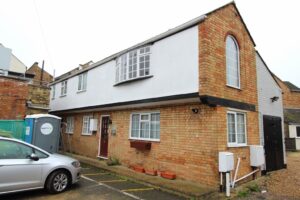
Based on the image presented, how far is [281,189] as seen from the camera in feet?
27.1

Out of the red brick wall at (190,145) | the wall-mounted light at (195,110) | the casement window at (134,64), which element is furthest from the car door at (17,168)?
the casement window at (134,64)

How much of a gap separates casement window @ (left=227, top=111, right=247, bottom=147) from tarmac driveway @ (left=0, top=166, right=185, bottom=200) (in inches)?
129

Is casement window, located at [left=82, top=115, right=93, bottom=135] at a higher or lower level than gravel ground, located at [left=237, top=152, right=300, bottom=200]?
higher

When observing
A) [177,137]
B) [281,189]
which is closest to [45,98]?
[177,137]

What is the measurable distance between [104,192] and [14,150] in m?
2.85

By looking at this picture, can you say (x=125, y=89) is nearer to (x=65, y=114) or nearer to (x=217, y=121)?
(x=217, y=121)

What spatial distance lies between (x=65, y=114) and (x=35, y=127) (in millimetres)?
8480

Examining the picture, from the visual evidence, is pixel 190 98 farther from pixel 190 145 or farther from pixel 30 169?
pixel 30 169

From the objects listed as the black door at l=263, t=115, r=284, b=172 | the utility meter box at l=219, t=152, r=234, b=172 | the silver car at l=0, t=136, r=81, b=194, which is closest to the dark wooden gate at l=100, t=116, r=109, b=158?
the silver car at l=0, t=136, r=81, b=194

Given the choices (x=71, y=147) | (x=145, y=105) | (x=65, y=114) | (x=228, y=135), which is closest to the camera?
(x=228, y=135)

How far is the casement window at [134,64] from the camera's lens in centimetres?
1055

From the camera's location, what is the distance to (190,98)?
823cm

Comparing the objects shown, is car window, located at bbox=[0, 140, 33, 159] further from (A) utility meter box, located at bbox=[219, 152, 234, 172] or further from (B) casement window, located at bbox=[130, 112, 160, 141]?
(A) utility meter box, located at bbox=[219, 152, 234, 172]

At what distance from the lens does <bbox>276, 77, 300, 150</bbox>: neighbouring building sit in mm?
22859
